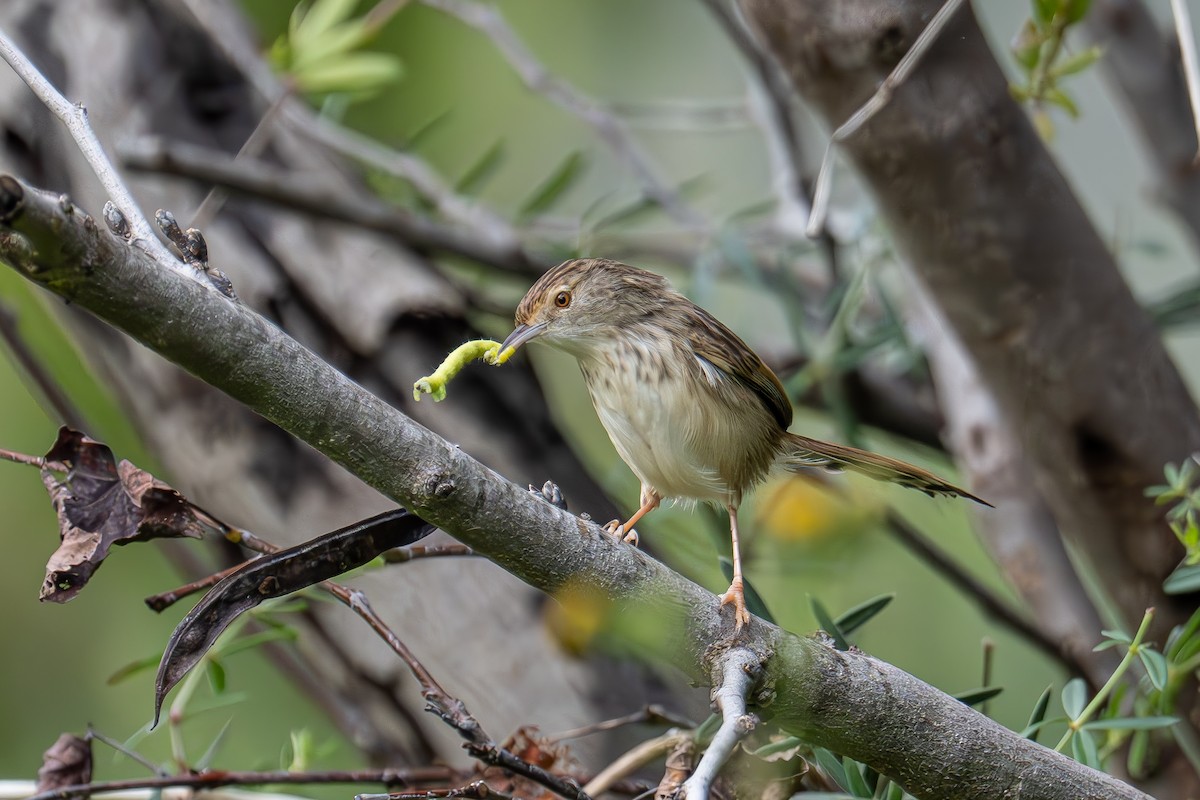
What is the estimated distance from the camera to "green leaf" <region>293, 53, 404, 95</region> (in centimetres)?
298

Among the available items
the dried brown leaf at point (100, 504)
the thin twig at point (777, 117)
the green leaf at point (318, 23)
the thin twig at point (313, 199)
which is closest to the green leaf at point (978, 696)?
the dried brown leaf at point (100, 504)

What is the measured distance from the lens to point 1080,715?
1.62 meters

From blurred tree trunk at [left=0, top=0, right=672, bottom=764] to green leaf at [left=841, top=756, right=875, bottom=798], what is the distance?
1.07m

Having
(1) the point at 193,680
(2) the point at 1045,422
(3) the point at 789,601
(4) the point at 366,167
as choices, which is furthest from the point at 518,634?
Answer: (4) the point at 366,167

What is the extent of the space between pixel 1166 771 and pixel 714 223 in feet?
6.59

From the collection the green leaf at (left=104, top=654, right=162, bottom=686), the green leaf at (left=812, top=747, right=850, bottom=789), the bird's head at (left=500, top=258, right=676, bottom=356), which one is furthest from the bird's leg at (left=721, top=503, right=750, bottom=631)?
the green leaf at (left=104, top=654, right=162, bottom=686)

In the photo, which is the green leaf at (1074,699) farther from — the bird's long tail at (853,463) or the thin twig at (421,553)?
the thin twig at (421,553)

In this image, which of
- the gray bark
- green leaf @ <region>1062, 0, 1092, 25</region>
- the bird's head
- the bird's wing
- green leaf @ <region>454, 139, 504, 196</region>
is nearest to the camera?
the gray bark

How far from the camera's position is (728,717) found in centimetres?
108

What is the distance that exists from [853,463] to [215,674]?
4.73 ft

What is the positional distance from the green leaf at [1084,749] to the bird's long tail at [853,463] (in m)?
0.76

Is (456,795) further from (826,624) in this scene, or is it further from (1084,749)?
(1084,749)

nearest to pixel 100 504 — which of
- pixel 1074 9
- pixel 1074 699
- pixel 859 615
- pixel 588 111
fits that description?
pixel 859 615

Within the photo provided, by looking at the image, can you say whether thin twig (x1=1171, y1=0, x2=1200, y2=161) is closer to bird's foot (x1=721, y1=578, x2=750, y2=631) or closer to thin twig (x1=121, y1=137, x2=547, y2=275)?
bird's foot (x1=721, y1=578, x2=750, y2=631)
